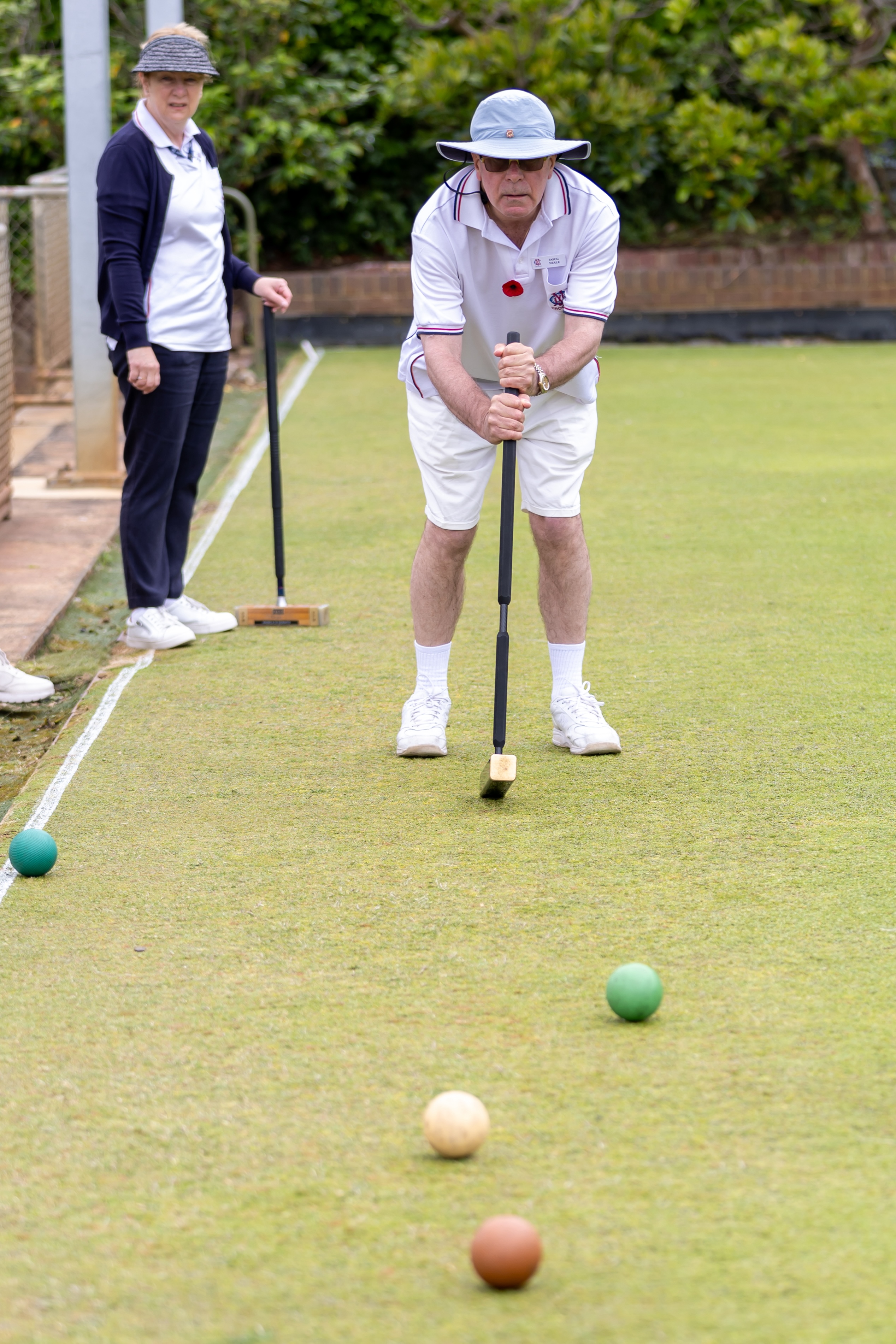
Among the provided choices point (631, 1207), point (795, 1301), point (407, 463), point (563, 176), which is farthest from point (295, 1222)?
point (407, 463)

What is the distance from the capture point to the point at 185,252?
5203 millimetres

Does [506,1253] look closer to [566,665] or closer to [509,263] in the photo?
[566,665]

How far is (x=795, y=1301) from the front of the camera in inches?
77.8

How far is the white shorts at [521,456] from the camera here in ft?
13.4

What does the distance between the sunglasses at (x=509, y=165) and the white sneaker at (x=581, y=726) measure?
4.30 feet

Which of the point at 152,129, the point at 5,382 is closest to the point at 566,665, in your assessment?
the point at 152,129

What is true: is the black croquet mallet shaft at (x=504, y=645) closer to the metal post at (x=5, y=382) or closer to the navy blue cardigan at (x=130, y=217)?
the navy blue cardigan at (x=130, y=217)

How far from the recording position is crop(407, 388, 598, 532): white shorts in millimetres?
4090

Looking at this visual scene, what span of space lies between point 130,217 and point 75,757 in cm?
183

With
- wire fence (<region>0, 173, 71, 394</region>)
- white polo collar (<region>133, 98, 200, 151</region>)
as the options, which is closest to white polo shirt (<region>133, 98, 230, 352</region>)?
white polo collar (<region>133, 98, 200, 151</region>)

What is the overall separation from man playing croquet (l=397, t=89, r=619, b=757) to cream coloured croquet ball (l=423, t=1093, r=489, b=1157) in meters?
1.91

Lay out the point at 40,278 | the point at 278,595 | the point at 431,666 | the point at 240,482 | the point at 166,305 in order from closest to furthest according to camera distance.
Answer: the point at 431,666
the point at 166,305
the point at 278,595
the point at 240,482
the point at 40,278

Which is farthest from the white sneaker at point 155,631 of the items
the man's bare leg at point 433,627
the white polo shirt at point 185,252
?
the man's bare leg at point 433,627

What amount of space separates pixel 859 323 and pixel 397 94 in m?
4.61
